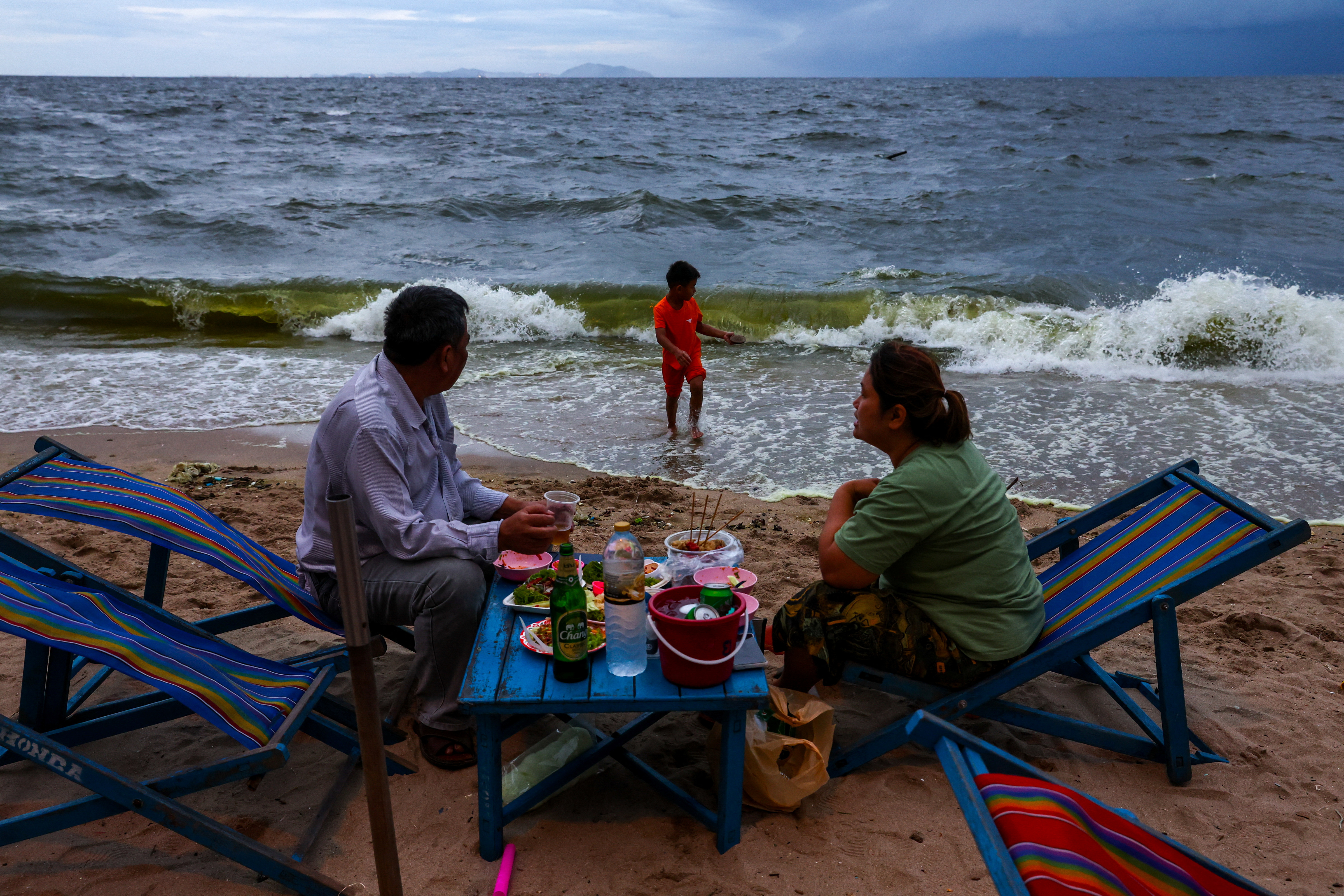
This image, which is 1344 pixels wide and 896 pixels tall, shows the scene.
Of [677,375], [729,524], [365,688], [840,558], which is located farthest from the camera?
[677,375]

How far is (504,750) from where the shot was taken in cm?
332

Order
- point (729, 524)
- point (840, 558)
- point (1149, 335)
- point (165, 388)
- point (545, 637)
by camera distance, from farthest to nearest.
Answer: point (1149, 335) < point (165, 388) < point (729, 524) < point (840, 558) < point (545, 637)

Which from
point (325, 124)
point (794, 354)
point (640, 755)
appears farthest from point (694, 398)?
point (325, 124)

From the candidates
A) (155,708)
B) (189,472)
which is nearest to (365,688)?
(155,708)

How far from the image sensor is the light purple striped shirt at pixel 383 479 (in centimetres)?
306

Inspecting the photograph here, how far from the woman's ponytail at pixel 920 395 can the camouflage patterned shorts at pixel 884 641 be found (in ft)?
1.90

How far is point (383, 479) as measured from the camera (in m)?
3.07

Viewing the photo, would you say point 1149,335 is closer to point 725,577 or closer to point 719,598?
point 725,577

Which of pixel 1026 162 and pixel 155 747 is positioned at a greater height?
pixel 1026 162

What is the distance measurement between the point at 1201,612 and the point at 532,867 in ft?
11.2

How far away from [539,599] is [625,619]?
1.69ft

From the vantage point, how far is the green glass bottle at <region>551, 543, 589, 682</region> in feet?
8.42

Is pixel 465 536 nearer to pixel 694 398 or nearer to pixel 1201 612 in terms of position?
pixel 1201 612

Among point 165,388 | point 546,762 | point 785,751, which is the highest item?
point 785,751
